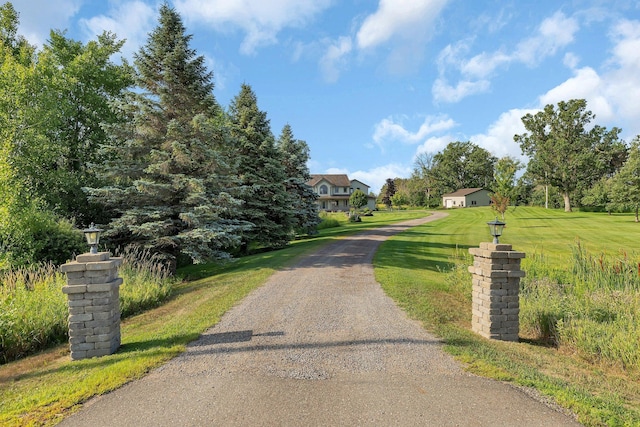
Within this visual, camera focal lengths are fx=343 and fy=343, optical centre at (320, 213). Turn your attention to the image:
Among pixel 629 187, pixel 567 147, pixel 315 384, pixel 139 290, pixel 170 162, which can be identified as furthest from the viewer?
pixel 567 147

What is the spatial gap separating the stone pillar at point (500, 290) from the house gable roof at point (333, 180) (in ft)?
177

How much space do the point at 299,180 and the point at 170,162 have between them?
11281mm

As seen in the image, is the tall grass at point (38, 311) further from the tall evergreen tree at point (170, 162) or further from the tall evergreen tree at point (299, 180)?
the tall evergreen tree at point (299, 180)

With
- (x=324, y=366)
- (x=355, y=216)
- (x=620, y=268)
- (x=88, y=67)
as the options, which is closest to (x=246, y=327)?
(x=324, y=366)

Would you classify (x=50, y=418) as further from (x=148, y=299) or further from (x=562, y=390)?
(x=562, y=390)

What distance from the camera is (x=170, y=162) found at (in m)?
11.8

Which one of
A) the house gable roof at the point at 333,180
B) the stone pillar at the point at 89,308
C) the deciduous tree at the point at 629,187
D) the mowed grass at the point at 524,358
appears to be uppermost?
the house gable roof at the point at 333,180

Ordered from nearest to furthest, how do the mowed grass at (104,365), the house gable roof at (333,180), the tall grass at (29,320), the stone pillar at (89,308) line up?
the mowed grass at (104,365) → the stone pillar at (89,308) → the tall grass at (29,320) → the house gable roof at (333,180)

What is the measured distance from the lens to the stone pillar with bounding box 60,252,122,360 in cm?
517

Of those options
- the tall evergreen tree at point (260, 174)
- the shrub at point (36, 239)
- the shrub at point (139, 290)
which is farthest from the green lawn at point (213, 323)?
the tall evergreen tree at point (260, 174)

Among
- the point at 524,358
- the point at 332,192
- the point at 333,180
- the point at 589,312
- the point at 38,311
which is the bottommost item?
the point at 524,358

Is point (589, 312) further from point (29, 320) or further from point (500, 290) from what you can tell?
point (29, 320)

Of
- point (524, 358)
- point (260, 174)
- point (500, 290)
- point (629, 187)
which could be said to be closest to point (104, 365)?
point (524, 358)

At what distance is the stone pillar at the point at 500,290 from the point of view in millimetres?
5863
